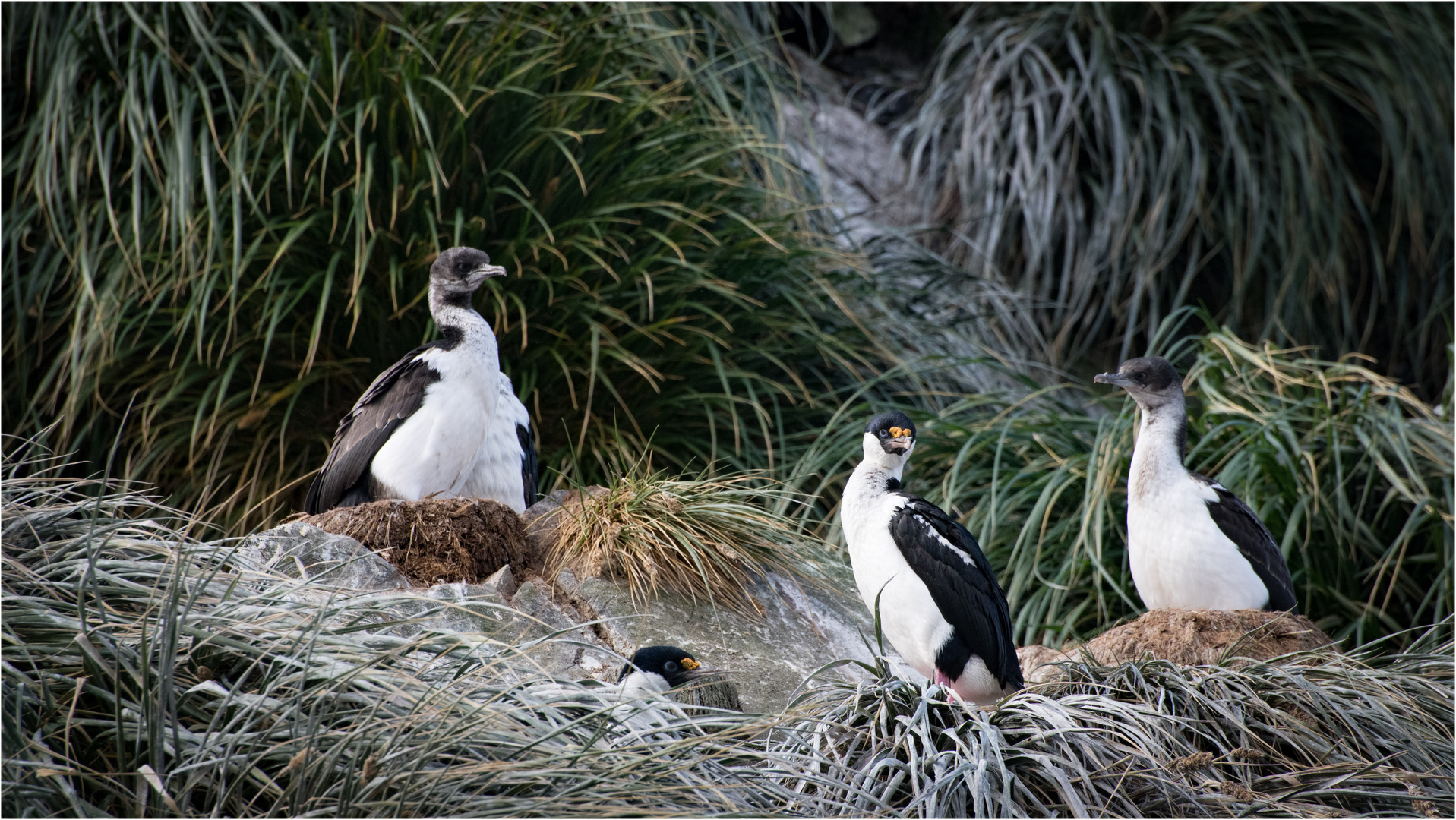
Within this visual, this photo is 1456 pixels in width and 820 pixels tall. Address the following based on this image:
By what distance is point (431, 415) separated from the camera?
3992 millimetres

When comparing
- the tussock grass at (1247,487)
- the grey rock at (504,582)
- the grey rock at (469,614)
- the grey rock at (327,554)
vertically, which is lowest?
the tussock grass at (1247,487)

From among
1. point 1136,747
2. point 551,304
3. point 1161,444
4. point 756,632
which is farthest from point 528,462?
point 1136,747

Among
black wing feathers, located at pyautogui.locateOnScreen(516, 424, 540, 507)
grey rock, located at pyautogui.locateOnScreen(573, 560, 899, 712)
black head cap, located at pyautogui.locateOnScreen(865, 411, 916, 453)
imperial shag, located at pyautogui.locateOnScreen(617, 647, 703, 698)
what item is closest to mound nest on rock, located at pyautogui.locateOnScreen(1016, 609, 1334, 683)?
grey rock, located at pyautogui.locateOnScreen(573, 560, 899, 712)

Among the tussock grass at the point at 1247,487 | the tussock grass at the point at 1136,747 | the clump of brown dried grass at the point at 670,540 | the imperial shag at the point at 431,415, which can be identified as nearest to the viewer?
the tussock grass at the point at 1136,747

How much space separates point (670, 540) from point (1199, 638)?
1.63 m

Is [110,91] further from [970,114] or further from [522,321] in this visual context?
[970,114]

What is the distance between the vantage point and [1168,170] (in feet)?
24.4

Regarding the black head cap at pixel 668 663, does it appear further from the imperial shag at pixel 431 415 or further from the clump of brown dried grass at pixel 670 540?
the imperial shag at pixel 431 415

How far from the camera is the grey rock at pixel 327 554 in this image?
3428mm

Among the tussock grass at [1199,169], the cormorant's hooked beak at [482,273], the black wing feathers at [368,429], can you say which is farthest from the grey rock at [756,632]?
the tussock grass at [1199,169]

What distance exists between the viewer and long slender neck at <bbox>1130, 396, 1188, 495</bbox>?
4.20m

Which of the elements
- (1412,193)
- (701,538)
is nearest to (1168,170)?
(1412,193)

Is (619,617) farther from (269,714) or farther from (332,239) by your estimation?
(332,239)

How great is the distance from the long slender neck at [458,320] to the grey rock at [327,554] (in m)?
0.82
